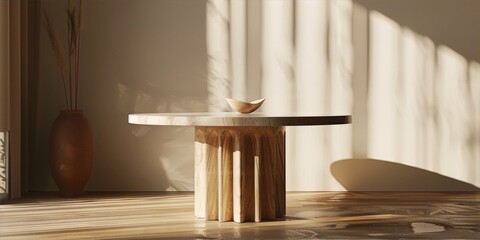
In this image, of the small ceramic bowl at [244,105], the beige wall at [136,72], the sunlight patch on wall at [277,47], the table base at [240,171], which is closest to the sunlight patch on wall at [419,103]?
the sunlight patch on wall at [277,47]

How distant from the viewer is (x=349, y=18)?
16.3ft

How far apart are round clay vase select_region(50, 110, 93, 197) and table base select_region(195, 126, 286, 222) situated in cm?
129

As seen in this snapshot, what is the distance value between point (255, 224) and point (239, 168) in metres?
0.27

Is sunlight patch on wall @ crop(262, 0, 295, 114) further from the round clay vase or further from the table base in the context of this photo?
the table base

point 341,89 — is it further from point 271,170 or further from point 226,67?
point 271,170

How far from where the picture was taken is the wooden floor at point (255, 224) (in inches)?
130

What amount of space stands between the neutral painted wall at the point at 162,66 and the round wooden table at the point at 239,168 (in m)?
1.34

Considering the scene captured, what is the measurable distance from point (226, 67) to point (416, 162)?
1.39 meters

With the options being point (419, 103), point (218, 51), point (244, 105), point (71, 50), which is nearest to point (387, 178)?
point (419, 103)

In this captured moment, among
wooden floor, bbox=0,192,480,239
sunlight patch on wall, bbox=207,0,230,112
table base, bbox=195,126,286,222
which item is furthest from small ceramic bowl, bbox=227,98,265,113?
sunlight patch on wall, bbox=207,0,230,112

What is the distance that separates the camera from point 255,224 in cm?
352

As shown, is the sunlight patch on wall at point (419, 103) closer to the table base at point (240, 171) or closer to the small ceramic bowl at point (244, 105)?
the small ceramic bowl at point (244, 105)

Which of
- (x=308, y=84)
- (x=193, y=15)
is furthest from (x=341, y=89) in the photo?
(x=193, y=15)

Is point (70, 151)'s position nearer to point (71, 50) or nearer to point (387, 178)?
point (71, 50)
